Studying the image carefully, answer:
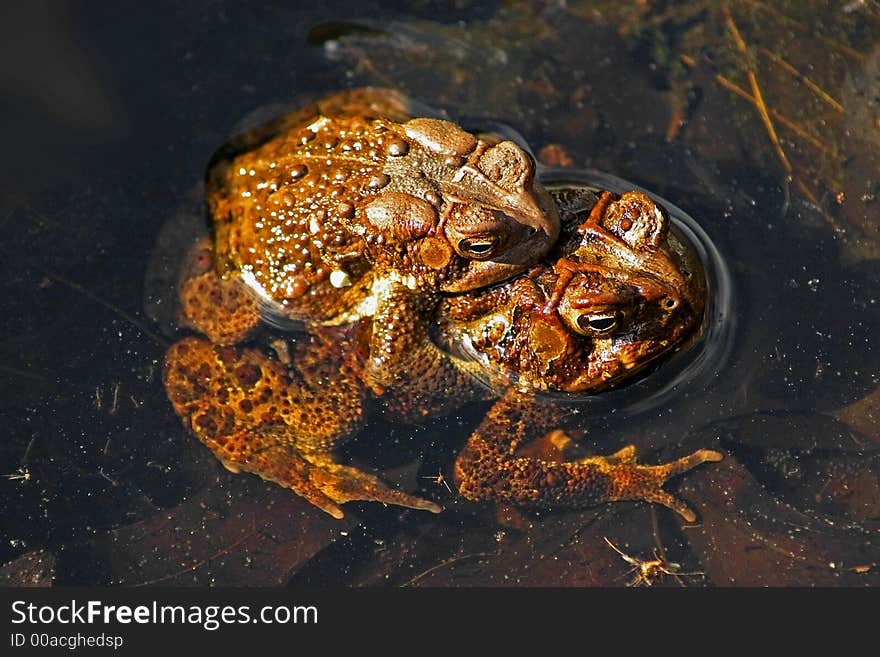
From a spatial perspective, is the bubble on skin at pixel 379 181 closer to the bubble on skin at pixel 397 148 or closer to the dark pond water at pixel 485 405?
the bubble on skin at pixel 397 148

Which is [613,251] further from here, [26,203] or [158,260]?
[26,203]

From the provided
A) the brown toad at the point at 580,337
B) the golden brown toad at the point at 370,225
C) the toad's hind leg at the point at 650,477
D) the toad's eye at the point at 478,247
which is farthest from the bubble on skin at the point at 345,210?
the toad's hind leg at the point at 650,477

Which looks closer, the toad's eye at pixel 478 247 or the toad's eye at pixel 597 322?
the toad's eye at pixel 478 247

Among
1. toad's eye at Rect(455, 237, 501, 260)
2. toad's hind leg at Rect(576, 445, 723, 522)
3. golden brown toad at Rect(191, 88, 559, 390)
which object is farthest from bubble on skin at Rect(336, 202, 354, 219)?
toad's hind leg at Rect(576, 445, 723, 522)

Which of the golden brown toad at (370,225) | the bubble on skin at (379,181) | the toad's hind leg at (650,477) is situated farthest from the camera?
the toad's hind leg at (650,477)

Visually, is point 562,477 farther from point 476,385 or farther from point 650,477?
point 476,385

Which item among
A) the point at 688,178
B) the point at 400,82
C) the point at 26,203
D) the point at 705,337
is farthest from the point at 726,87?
the point at 26,203

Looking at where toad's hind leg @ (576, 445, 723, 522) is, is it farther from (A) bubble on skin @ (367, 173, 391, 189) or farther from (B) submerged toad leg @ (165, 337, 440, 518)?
(A) bubble on skin @ (367, 173, 391, 189)

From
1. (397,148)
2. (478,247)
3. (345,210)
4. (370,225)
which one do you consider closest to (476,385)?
(478,247)
